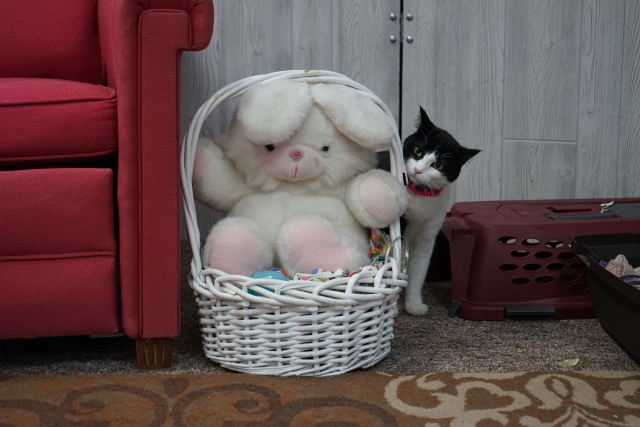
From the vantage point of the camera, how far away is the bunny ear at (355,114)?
108 cm

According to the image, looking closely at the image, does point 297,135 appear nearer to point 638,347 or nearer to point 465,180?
point 638,347

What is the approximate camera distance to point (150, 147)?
38.0 inches

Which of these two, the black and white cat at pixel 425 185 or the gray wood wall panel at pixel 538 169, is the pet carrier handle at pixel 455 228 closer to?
the black and white cat at pixel 425 185

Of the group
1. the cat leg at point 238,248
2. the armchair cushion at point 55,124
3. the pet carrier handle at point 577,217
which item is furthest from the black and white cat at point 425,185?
the armchair cushion at point 55,124

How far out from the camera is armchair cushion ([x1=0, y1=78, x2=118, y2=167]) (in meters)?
0.95

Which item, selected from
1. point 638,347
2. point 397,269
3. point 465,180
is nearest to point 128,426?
point 397,269

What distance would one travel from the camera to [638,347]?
98cm

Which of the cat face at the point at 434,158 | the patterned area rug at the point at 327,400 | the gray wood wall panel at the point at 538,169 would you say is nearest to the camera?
the patterned area rug at the point at 327,400

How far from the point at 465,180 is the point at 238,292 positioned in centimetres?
113

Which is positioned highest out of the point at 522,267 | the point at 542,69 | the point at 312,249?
the point at 542,69

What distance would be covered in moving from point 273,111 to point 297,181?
0.17m

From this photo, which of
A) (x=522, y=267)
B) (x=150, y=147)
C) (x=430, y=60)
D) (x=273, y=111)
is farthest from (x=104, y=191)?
(x=430, y=60)

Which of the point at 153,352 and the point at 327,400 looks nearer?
the point at 327,400

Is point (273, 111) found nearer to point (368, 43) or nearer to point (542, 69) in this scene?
point (368, 43)
